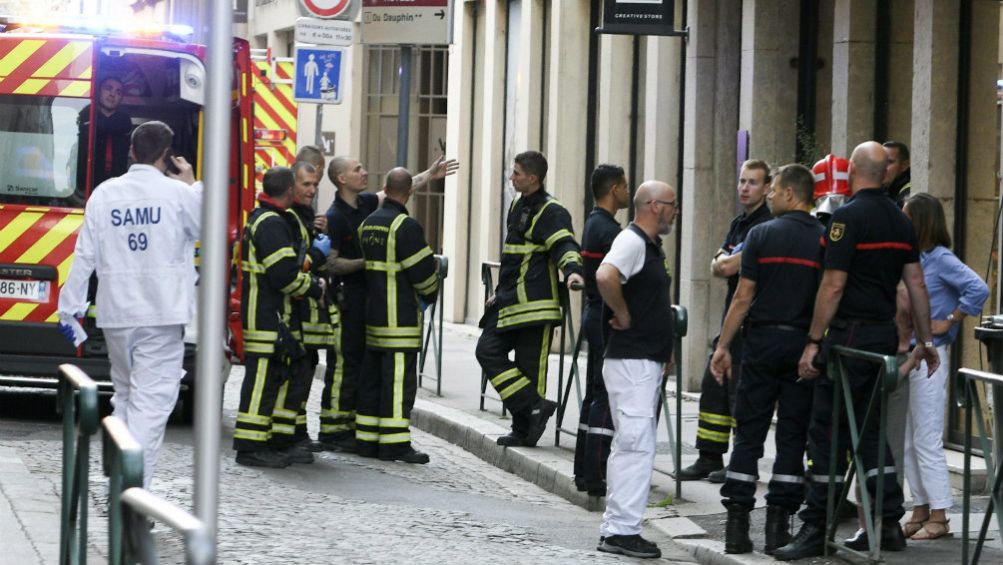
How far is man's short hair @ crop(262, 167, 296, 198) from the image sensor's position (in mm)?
10805

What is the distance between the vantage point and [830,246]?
26.7ft

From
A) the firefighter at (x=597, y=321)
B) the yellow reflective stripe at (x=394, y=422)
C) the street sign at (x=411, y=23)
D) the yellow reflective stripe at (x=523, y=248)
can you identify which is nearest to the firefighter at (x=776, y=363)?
the firefighter at (x=597, y=321)

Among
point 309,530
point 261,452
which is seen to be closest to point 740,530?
point 309,530

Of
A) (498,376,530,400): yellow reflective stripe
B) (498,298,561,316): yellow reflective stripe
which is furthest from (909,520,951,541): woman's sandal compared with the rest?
(498,376,530,400): yellow reflective stripe

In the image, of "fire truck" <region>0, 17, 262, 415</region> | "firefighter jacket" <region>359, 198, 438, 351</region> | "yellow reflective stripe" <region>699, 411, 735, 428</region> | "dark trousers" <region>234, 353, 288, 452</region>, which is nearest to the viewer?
"yellow reflective stripe" <region>699, 411, 735, 428</region>

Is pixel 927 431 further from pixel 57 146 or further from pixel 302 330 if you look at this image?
pixel 57 146

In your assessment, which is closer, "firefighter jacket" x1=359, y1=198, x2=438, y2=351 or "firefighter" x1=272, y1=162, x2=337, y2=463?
"firefighter" x1=272, y1=162, x2=337, y2=463

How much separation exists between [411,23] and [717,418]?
4.84 metres

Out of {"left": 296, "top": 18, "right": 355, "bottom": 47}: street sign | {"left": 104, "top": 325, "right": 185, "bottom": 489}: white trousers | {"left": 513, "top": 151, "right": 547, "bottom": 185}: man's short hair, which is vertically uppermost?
{"left": 296, "top": 18, "right": 355, "bottom": 47}: street sign

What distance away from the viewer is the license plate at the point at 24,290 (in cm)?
1259

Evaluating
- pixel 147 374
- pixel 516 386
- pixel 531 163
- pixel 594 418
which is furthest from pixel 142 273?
pixel 516 386

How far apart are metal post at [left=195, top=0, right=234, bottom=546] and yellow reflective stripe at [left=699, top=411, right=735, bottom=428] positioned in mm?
7079

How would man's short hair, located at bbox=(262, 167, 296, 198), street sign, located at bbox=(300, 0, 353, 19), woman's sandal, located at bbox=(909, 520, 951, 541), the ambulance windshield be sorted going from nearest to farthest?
woman's sandal, located at bbox=(909, 520, 951, 541) → man's short hair, located at bbox=(262, 167, 296, 198) → the ambulance windshield → street sign, located at bbox=(300, 0, 353, 19)

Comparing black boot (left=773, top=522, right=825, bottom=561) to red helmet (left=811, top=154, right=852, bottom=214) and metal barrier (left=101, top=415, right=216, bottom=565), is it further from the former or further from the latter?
metal barrier (left=101, top=415, right=216, bottom=565)
